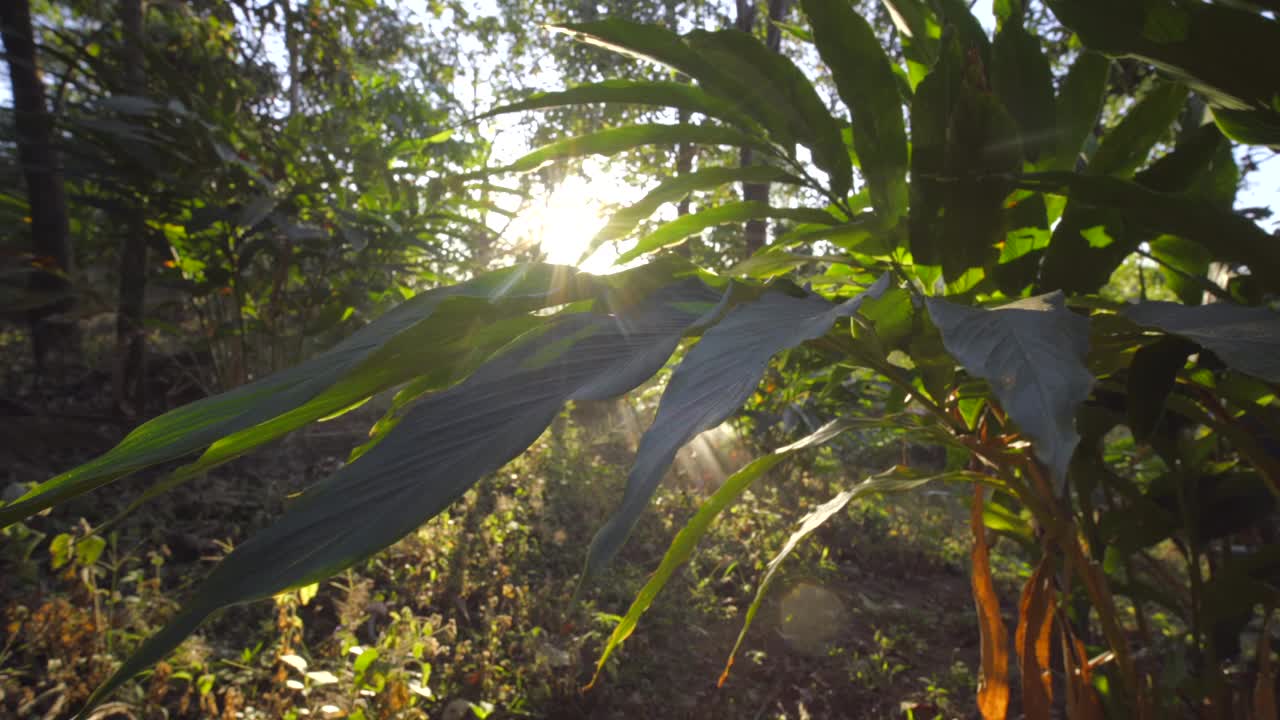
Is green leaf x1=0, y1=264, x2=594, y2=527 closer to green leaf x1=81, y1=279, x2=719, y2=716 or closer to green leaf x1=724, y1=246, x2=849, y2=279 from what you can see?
green leaf x1=81, y1=279, x2=719, y2=716

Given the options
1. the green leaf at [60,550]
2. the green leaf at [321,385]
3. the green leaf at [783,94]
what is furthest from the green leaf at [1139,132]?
the green leaf at [60,550]

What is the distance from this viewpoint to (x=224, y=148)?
2363 mm

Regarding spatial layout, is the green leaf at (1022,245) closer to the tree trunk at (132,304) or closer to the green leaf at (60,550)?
the green leaf at (60,550)

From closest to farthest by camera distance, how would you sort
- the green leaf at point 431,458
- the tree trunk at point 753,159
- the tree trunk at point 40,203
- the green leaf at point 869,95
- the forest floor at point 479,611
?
the green leaf at point 431,458
the green leaf at point 869,95
the forest floor at point 479,611
the tree trunk at point 40,203
the tree trunk at point 753,159

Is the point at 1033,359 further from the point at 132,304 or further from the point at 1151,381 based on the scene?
the point at 132,304

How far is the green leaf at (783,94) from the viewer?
1.92 ft

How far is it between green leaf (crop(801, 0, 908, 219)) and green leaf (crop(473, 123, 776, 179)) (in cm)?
10

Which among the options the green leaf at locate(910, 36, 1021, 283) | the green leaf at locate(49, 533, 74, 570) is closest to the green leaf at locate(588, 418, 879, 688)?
the green leaf at locate(910, 36, 1021, 283)

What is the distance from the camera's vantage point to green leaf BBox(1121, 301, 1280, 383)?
0.31 meters

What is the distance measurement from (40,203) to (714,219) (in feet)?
11.9

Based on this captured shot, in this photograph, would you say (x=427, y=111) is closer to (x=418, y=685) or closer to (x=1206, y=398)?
(x=418, y=685)

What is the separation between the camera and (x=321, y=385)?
314 mm

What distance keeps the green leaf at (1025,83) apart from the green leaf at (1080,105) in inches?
0.6

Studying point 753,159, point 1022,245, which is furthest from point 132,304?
point 753,159
